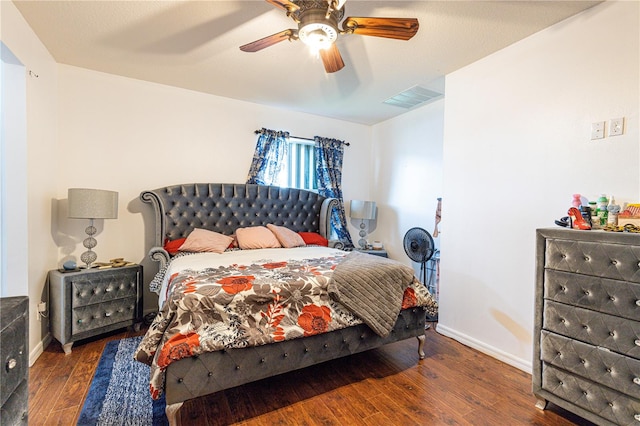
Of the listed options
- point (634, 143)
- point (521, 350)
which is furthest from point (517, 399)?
point (634, 143)

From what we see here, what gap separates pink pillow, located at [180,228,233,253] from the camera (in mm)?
2949

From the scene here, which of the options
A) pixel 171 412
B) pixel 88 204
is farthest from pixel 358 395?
pixel 88 204

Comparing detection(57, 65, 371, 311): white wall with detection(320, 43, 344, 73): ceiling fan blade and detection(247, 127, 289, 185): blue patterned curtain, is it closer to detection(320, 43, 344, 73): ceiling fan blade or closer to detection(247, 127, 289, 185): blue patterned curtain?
detection(247, 127, 289, 185): blue patterned curtain

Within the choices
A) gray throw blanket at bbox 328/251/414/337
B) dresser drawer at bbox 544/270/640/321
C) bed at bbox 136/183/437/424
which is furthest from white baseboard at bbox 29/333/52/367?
dresser drawer at bbox 544/270/640/321

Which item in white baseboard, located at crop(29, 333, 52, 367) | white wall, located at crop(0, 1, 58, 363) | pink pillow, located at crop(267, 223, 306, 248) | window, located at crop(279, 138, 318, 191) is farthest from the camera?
window, located at crop(279, 138, 318, 191)

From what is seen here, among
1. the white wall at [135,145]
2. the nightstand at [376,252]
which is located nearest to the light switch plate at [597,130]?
the nightstand at [376,252]

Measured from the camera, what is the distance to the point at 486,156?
8.68 feet

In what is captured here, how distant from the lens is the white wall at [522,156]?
190cm

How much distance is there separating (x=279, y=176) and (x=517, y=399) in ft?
11.0

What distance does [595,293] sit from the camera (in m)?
1.61

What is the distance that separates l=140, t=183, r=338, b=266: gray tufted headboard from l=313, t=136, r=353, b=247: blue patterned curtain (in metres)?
0.24

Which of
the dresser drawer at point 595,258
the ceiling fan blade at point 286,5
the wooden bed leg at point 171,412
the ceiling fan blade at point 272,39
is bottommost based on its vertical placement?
the wooden bed leg at point 171,412

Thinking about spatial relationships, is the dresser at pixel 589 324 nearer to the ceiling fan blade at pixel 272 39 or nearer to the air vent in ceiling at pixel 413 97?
the ceiling fan blade at pixel 272 39

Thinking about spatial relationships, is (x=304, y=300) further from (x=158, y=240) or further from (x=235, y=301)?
(x=158, y=240)
